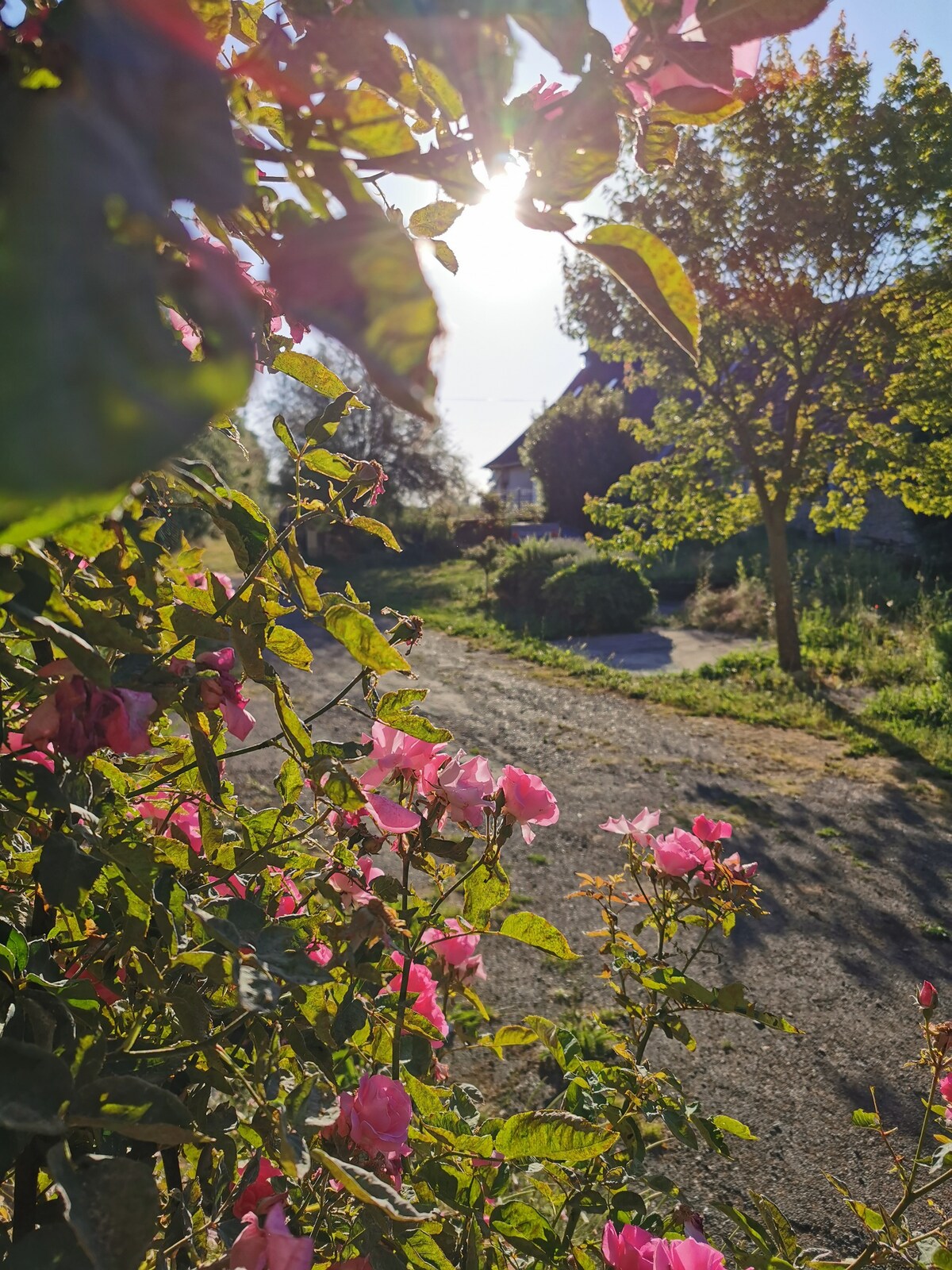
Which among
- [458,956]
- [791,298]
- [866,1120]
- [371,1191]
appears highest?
[791,298]

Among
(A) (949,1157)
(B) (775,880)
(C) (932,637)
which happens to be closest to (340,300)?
(A) (949,1157)

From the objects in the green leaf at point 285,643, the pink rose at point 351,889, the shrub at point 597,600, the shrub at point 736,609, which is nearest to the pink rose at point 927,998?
the pink rose at point 351,889

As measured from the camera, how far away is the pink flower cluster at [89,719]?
0.62 m

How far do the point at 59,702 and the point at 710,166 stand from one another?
840 cm

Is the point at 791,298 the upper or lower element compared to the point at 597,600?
upper

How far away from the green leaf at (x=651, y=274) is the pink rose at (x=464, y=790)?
665 mm

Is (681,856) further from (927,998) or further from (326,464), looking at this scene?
(326,464)

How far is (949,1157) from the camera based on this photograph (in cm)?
116

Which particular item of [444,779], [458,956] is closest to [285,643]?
[444,779]

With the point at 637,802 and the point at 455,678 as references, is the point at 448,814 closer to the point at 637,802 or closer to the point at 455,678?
the point at 637,802

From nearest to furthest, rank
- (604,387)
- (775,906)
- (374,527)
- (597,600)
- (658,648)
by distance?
1. (374,527)
2. (775,906)
3. (658,648)
4. (597,600)
5. (604,387)

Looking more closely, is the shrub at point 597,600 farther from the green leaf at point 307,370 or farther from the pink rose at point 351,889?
the green leaf at point 307,370

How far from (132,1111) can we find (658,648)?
970 centimetres

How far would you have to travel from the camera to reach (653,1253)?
96cm
